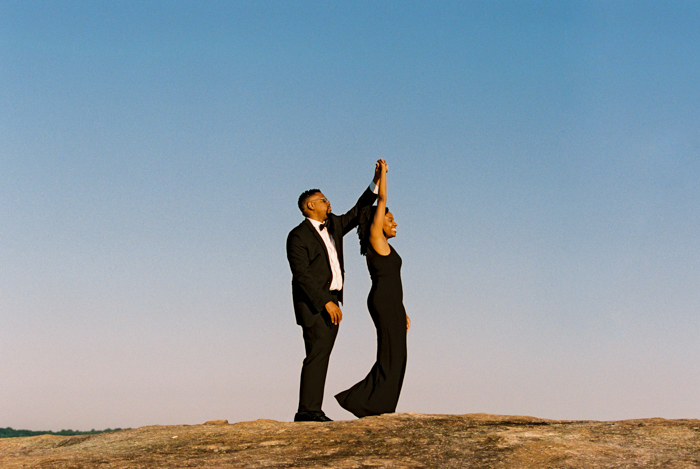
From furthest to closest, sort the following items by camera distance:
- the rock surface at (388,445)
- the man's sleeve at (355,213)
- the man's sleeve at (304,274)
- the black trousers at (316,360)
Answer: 1. the man's sleeve at (355,213)
2. the man's sleeve at (304,274)
3. the black trousers at (316,360)
4. the rock surface at (388,445)

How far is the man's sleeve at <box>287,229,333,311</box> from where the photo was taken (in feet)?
22.3

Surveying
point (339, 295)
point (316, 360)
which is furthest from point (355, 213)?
point (316, 360)

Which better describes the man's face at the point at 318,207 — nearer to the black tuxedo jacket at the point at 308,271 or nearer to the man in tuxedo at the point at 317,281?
the man in tuxedo at the point at 317,281

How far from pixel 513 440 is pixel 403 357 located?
2.57 meters

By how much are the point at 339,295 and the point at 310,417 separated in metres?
1.37

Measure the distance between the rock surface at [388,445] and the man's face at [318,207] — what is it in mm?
2406

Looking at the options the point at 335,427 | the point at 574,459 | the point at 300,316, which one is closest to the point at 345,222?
the point at 300,316

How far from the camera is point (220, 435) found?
17.6 feet

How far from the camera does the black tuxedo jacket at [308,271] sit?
683 cm

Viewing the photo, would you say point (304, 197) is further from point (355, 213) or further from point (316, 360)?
point (316, 360)

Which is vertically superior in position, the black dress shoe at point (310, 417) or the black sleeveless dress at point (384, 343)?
the black sleeveless dress at point (384, 343)

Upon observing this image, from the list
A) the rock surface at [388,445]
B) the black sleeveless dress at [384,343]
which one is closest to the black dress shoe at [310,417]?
the black sleeveless dress at [384,343]

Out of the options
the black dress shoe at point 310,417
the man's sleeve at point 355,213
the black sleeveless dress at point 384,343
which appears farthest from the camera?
the man's sleeve at point 355,213

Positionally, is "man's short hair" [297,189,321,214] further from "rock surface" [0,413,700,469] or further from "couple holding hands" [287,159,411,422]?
"rock surface" [0,413,700,469]
